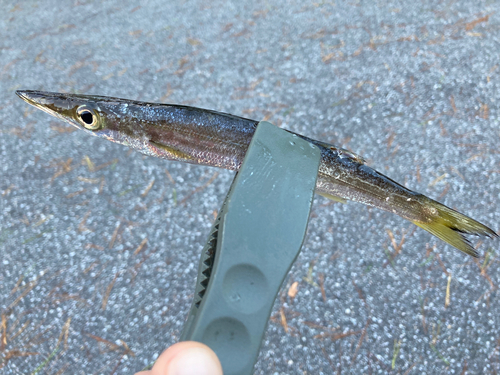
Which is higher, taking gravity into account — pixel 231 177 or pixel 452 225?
pixel 452 225

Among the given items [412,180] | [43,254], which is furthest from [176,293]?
[412,180]

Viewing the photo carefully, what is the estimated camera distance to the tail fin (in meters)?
2.16

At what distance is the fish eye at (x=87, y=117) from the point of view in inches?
86.4

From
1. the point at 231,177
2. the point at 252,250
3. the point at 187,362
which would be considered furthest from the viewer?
the point at 231,177

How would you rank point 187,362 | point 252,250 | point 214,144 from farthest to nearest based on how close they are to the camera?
point 214,144 → point 252,250 → point 187,362

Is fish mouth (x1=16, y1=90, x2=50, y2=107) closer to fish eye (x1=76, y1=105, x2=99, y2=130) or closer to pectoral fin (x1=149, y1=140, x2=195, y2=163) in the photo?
fish eye (x1=76, y1=105, x2=99, y2=130)

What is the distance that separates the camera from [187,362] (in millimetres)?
978

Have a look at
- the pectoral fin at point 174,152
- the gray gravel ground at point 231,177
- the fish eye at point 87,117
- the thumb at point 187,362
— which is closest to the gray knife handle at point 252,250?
the thumb at point 187,362

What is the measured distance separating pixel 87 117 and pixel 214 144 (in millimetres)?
902

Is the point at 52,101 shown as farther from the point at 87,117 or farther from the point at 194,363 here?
the point at 194,363

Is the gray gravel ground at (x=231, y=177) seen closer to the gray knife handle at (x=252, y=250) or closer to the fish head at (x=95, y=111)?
the fish head at (x=95, y=111)

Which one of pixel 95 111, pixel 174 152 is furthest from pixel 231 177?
pixel 95 111

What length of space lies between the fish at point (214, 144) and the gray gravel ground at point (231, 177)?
1003 mm

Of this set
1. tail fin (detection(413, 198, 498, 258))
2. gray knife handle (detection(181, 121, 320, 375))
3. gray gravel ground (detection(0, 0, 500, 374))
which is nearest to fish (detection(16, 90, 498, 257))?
tail fin (detection(413, 198, 498, 258))
